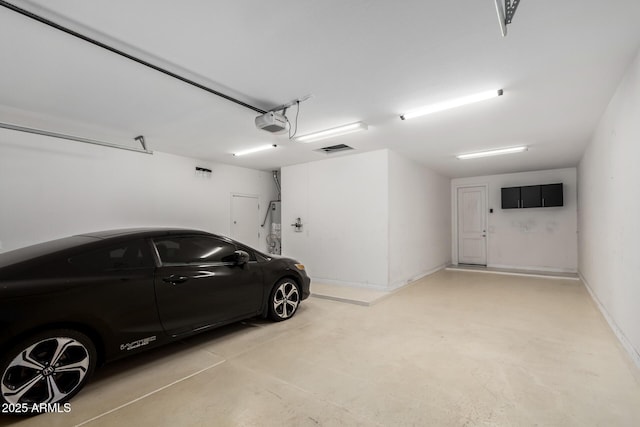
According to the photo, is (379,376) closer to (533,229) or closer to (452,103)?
(452,103)

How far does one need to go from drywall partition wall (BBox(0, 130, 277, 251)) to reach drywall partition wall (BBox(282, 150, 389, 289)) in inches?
64.2

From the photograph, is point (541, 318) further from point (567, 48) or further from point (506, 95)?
point (567, 48)

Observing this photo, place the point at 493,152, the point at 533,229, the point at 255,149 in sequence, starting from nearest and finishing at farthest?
1. the point at 255,149
2. the point at 493,152
3. the point at 533,229

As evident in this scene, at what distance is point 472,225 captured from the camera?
838 centimetres

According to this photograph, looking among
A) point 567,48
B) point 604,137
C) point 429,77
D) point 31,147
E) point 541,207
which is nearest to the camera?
point 567,48

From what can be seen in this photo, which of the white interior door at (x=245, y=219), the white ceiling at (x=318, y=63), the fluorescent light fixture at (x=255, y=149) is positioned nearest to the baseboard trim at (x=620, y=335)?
the white ceiling at (x=318, y=63)

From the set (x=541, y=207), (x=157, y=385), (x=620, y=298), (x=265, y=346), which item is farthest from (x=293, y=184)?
(x=541, y=207)

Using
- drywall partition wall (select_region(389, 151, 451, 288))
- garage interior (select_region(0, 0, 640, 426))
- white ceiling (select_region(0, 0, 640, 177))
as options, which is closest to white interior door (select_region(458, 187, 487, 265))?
drywall partition wall (select_region(389, 151, 451, 288))

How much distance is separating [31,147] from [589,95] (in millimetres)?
6866

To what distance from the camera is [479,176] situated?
8.27m

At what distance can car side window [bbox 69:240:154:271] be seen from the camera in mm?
2272

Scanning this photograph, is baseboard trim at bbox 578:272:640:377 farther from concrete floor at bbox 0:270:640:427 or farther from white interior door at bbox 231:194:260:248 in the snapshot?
white interior door at bbox 231:194:260:248

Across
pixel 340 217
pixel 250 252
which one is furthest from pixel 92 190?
pixel 340 217

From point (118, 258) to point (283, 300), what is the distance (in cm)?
195
